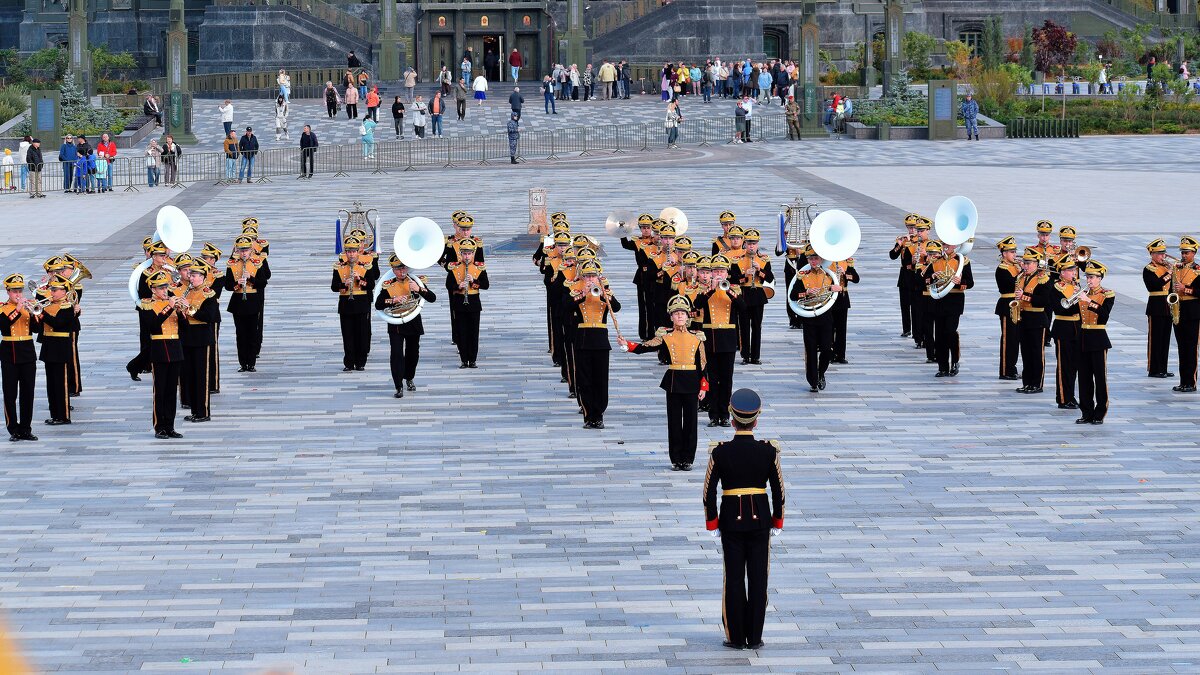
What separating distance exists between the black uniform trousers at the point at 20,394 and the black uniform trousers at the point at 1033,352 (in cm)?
1035

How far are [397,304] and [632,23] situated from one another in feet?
176

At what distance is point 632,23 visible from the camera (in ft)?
234

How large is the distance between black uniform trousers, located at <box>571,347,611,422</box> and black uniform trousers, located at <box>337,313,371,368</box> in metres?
3.94

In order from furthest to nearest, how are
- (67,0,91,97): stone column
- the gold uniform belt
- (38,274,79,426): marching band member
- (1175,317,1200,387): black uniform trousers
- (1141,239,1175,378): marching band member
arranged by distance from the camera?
(67,0,91,97): stone column, (1141,239,1175,378): marching band member, (1175,317,1200,387): black uniform trousers, (38,274,79,426): marching band member, the gold uniform belt

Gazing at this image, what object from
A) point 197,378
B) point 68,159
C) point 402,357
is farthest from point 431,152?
point 197,378

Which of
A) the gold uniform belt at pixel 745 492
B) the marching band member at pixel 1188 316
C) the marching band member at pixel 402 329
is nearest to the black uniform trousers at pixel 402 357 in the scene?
the marching band member at pixel 402 329

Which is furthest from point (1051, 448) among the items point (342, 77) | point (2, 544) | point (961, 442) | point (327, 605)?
point (342, 77)

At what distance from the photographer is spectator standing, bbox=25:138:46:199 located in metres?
38.9

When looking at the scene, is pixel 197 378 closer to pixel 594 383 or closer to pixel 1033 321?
pixel 594 383

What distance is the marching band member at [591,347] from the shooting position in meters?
17.1

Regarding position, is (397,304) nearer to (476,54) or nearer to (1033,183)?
(1033,183)

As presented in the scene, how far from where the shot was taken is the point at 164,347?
17047 millimetres

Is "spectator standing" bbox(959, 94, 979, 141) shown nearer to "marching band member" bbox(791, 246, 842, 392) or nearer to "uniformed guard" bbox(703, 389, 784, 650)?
"marching band member" bbox(791, 246, 842, 392)

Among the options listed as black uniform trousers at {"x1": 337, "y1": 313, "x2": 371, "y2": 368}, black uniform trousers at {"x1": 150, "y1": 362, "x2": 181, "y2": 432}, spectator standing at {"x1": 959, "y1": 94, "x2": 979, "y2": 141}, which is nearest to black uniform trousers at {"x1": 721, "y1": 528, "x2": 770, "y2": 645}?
black uniform trousers at {"x1": 150, "y1": 362, "x2": 181, "y2": 432}
